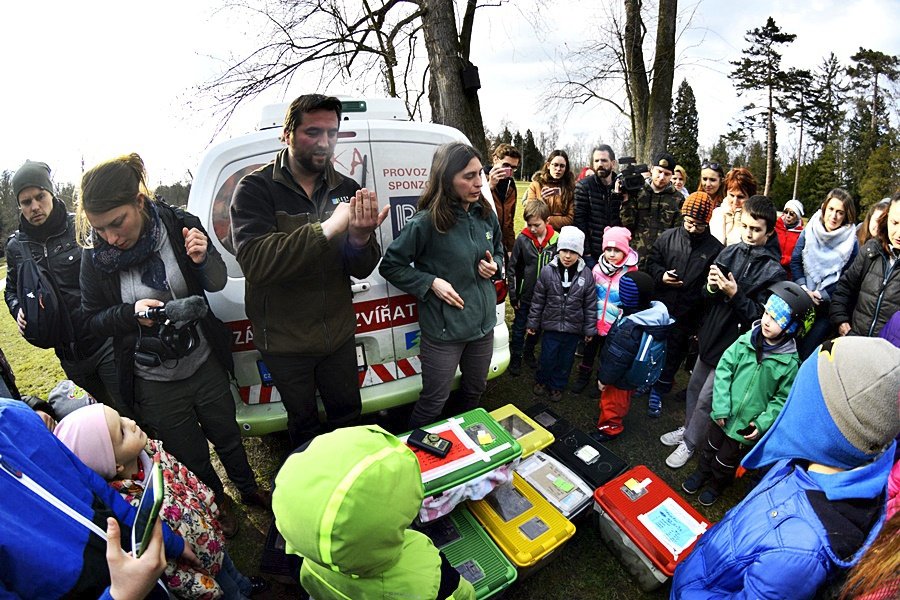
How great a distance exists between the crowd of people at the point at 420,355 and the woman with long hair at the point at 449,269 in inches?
0.5

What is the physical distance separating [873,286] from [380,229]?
3379 mm

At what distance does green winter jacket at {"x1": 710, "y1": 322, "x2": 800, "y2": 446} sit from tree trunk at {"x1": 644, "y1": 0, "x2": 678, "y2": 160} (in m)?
6.68

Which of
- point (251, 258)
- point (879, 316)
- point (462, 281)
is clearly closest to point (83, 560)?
point (251, 258)

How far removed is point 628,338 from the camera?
3023 millimetres

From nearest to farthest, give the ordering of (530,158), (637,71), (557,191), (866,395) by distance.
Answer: (866,395)
(557,191)
(637,71)
(530,158)

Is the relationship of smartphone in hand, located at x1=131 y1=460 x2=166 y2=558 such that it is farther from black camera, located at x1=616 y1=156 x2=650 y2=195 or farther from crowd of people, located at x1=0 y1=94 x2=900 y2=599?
black camera, located at x1=616 y1=156 x2=650 y2=195

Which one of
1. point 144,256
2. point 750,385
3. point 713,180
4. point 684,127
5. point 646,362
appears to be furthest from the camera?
point 684,127

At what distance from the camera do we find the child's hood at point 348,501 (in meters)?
0.98

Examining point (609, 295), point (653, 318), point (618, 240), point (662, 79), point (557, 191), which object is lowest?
point (653, 318)

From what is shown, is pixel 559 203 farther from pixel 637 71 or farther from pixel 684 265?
pixel 637 71

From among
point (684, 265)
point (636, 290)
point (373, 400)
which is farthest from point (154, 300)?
point (684, 265)

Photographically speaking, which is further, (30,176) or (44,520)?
(30,176)

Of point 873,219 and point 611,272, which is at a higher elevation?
point 873,219

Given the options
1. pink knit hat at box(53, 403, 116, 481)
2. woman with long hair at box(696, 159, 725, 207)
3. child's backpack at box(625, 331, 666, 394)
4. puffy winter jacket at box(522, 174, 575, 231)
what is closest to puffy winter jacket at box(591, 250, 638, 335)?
child's backpack at box(625, 331, 666, 394)
